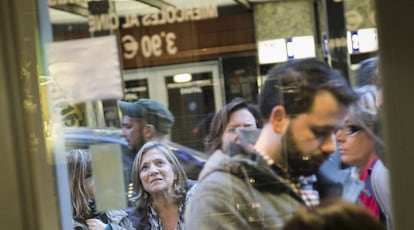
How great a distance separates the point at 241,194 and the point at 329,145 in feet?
0.94

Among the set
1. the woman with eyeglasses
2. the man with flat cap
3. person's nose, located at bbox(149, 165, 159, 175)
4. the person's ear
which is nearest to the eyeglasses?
the woman with eyeglasses

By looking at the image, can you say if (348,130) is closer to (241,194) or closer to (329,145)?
(329,145)

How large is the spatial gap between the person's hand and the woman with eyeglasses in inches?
29.5

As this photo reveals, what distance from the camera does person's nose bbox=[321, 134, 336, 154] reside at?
1436mm

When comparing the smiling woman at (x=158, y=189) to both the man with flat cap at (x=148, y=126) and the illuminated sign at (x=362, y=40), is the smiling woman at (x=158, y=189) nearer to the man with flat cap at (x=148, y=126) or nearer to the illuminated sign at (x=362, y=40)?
the man with flat cap at (x=148, y=126)

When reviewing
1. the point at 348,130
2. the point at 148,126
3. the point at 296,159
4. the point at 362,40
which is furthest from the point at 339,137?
the point at 148,126

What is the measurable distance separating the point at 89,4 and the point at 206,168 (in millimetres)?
590

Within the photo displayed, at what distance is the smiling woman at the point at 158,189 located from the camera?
60.8 inches

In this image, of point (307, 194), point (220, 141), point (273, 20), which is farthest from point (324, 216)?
point (273, 20)

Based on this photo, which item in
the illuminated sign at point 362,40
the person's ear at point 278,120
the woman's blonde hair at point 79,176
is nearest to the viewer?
the illuminated sign at point 362,40

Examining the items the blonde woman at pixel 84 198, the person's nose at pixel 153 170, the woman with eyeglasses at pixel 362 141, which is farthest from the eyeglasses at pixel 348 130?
the blonde woman at pixel 84 198

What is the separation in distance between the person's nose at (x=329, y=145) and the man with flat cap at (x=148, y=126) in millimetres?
353

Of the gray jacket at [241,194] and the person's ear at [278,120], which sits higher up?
the person's ear at [278,120]

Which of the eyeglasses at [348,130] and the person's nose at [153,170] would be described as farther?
the person's nose at [153,170]
